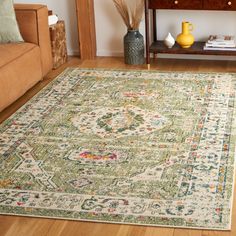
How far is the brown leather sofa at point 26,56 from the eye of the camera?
155 inches

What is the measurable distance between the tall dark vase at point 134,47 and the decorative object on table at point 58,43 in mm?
590

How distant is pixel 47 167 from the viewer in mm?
3107

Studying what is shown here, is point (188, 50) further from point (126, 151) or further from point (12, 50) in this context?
point (126, 151)

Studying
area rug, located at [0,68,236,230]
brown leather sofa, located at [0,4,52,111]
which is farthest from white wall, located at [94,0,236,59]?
brown leather sofa, located at [0,4,52,111]

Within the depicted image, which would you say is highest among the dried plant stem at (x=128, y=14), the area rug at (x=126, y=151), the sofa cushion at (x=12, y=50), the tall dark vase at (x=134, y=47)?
the dried plant stem at (x=128, y=14)

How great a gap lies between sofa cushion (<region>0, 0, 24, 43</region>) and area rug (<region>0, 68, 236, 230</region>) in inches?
20.0

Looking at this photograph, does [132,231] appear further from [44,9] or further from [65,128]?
[44,9]

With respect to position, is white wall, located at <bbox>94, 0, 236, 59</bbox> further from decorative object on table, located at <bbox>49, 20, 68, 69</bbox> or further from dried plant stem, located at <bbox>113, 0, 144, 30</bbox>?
decorative object on table, located at <bbox>49, 20, 68, 69</bbox>

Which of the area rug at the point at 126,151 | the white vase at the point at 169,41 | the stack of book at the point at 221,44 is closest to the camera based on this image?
the area rug at the point at 126,151

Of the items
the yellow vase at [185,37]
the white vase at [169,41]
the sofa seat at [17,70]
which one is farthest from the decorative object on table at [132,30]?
the sofa seat at [17,70]

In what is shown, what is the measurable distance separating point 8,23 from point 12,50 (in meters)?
0.25

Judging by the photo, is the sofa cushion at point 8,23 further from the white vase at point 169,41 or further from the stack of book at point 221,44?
the stack of book at point 221,44

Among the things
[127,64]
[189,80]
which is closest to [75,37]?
[127,64]

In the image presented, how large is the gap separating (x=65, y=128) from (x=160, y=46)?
157 centimetres
